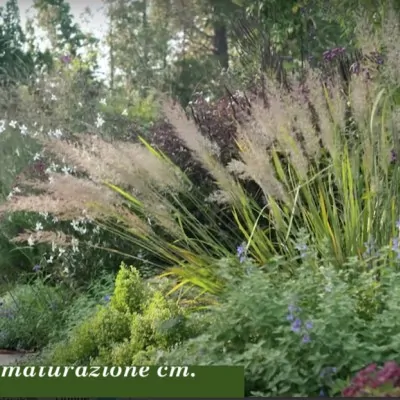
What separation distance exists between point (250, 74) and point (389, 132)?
9.72 feet

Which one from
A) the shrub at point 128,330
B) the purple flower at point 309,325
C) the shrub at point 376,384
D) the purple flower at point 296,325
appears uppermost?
the shrub at point 376,384

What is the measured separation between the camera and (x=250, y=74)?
693 cm

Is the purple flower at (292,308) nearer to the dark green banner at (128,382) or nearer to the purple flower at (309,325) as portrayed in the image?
the purple flower at (309,325)

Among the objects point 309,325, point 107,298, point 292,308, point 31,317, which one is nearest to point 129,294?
point 107,298

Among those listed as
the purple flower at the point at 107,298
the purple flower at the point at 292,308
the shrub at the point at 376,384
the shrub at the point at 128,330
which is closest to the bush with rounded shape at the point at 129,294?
the shrub at the point at 128,330

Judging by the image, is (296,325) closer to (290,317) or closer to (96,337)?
(290,317)

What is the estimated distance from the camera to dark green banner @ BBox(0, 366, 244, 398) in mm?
2869

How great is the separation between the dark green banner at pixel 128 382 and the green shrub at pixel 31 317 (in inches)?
64.6

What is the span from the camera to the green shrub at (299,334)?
287cm

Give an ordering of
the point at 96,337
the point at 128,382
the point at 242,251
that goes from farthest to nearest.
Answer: the point at 96,337, the point at 242,251, the point at 128,382

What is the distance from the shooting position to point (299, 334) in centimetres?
293

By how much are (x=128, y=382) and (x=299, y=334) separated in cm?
64

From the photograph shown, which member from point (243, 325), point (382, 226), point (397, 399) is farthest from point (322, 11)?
point (397, 399)

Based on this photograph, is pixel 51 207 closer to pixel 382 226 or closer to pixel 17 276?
pixel 382 226
